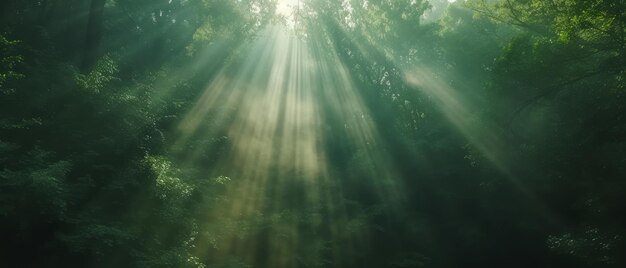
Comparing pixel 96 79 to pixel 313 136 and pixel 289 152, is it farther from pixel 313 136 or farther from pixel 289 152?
pixel 313 136

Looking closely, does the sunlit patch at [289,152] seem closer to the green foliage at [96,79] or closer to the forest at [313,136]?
the forest at [313,136]

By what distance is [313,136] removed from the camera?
67.5ft

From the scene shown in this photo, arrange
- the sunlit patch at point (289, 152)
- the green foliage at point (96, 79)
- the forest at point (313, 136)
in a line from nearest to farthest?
the forest at point (313, 136) < the green foliage at point (96, 79) < the sunlit patch at point (289, 152)

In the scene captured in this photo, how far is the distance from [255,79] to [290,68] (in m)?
4.04

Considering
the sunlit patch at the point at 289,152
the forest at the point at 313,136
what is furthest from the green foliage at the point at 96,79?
the sunlit patch at the point at 289,152

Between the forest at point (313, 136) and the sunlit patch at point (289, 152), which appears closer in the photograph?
the forest at point (313, 136)

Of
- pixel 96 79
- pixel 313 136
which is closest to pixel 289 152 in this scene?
pixel 313 136

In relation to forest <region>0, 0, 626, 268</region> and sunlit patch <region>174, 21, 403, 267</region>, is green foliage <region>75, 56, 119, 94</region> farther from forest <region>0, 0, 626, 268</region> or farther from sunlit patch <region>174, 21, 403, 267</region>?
sunlit patch <region>174, 21, 403, 267</region>

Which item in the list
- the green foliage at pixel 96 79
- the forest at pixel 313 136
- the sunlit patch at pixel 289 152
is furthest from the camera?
the sunlit patch at pixel 289 152

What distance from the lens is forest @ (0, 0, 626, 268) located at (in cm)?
948

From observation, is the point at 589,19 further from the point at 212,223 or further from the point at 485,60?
the point at 485,60

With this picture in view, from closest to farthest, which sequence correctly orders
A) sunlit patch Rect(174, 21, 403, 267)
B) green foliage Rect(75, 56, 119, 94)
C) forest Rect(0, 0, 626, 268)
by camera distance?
forest Rect(0, 0, 626, 268) < green foliage Rect(75, 56, 119, 94) < sunlit patch Rect(174, 21, 403, 267)

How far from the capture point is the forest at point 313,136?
9.48 meters

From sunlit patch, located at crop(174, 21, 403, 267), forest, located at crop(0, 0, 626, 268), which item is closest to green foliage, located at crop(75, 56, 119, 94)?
forest, located at crop(0, 0, 626, 268)
